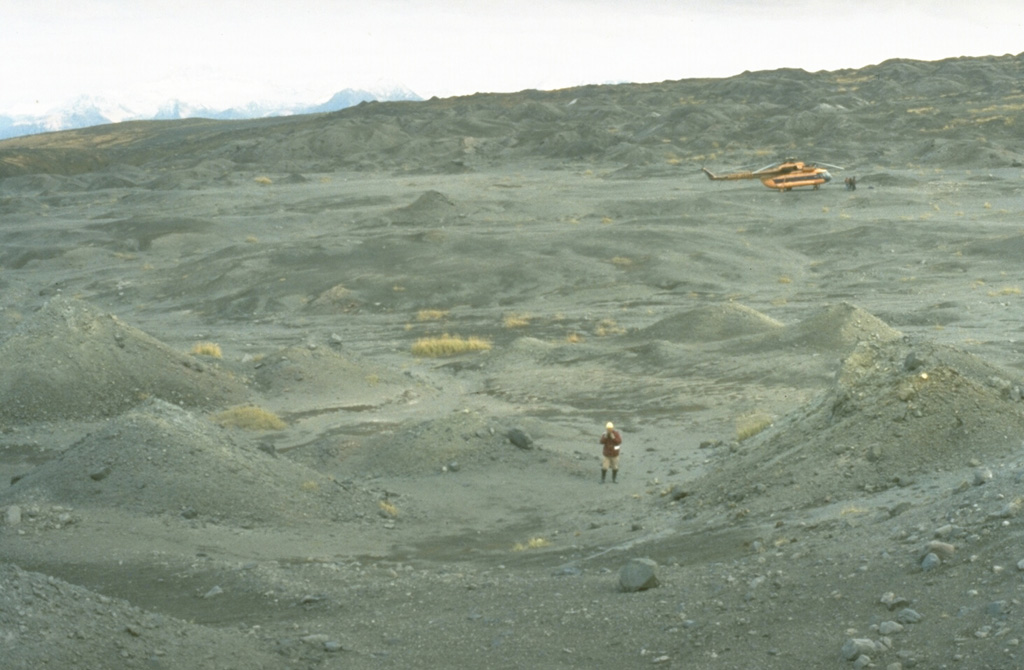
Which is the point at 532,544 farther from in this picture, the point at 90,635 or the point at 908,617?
the point at 90,635

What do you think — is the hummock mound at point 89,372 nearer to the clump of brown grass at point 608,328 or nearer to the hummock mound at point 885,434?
the clump of brown grass at point 608,328

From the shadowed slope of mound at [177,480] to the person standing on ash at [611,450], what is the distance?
4.16 m

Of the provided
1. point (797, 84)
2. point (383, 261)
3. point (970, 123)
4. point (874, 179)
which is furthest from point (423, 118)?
point (383, 261)

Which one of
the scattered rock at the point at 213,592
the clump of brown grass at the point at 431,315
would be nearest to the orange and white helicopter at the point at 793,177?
the clump of brown grass at the point at 431,315

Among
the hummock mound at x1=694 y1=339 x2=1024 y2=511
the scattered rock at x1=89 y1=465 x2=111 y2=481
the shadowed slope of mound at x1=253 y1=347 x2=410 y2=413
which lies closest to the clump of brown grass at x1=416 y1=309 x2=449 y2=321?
the shadowed slope of mound at x1=253 y1=347 x2=410 y2=413

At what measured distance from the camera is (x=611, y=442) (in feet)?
66.1

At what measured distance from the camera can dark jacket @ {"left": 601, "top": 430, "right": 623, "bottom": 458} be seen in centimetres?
2008

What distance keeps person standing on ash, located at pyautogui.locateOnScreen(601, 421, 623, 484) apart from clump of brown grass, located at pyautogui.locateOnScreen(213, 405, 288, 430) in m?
7.85

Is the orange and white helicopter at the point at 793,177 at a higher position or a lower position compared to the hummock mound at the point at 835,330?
higher

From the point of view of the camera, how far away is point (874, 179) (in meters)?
69.2

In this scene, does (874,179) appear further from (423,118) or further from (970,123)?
(423,118)

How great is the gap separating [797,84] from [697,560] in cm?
12148

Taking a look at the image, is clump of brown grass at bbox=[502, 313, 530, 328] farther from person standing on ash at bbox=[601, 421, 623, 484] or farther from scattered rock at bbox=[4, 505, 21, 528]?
scattered rock at bbox=[4, 505, 21, 528]

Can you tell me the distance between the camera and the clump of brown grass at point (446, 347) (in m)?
34.7
